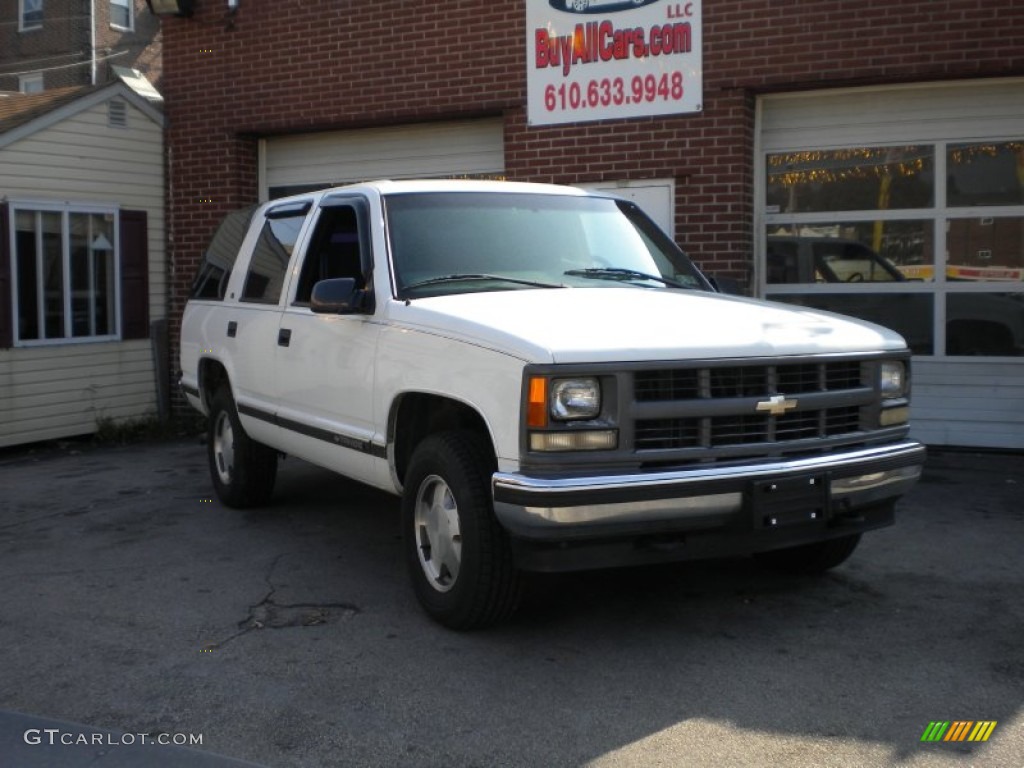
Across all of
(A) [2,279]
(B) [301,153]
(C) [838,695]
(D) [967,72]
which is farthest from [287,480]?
(D) [967,72]

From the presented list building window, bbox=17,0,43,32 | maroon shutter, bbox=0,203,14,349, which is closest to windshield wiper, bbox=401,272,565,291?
maroon shutter, bbox=0,203,14,349

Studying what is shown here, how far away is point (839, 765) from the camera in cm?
364

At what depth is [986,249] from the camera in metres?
9.05

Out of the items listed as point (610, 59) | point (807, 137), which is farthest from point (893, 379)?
point (610, 59)

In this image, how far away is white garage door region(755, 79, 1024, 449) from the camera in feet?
29.5

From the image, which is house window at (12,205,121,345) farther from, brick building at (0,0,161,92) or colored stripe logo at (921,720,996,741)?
brick building at (0,0,161,92)

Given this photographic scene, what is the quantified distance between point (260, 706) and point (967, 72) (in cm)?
707

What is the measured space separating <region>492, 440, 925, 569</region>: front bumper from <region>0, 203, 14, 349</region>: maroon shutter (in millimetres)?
7279

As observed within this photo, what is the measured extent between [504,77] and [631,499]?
678cm

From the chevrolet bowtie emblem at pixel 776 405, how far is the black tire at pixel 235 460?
3748mm

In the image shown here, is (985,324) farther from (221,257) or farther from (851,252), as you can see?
(221,257)

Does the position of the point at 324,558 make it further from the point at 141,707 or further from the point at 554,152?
the point at 554,152

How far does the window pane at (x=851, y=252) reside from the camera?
30.4 feet

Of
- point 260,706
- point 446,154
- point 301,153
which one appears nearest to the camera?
point 260,706
